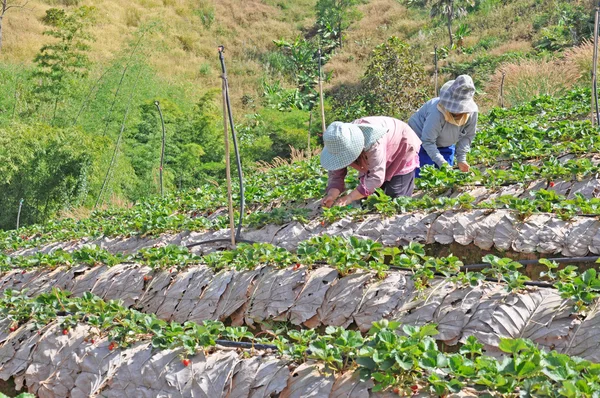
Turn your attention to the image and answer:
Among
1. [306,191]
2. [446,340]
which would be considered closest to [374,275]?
[446,340]

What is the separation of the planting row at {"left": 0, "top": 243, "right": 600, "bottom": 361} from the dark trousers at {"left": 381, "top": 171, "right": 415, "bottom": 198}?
3.96 feet

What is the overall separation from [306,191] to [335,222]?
158 centimetres

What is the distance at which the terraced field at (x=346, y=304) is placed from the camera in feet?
8.36

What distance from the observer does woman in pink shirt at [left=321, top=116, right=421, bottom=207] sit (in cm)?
457

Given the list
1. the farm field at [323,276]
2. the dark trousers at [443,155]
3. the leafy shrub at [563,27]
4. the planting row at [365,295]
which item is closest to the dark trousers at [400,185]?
the farm field at [323,276]

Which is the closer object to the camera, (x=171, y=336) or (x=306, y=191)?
(x=171, y=336)

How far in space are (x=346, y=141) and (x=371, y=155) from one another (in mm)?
275

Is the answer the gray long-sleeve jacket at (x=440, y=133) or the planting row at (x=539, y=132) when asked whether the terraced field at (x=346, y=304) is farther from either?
the gray long-sleeve jacket at (x=440, y=133)

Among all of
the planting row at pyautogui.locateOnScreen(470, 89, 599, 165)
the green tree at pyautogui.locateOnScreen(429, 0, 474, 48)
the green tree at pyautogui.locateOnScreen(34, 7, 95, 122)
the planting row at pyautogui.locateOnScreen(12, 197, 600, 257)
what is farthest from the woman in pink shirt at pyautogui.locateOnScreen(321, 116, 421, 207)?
the green tree at pyautogui.locateOnScreen(429, 0, 474, 48)

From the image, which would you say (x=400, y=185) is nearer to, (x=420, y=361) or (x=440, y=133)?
(x=440, y=133)

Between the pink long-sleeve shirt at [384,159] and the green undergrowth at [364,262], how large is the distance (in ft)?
1.93

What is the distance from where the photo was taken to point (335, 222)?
5230 millimetres

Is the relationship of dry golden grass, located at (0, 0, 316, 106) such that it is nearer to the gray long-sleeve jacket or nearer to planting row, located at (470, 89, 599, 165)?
planting row, located at (470, 89, 599, 165)

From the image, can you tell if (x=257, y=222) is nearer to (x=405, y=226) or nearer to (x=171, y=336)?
(x=405, y=226)
